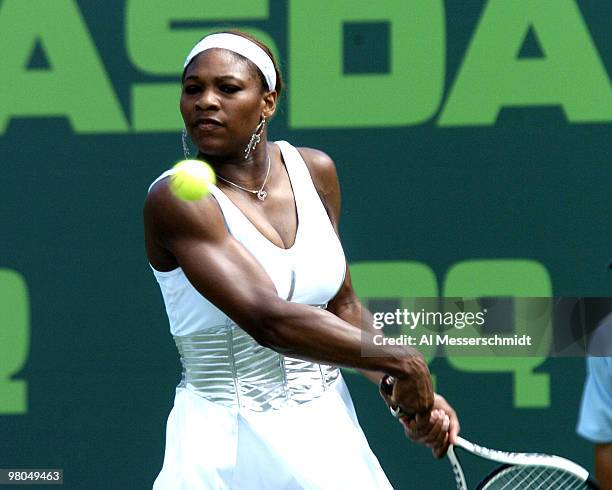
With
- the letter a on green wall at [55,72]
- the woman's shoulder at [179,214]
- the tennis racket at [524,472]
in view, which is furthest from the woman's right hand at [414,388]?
the letter a on green wall at [55,72]

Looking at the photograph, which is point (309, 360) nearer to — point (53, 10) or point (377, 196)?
point (377, 196)

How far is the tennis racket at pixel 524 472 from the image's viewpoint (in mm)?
2846

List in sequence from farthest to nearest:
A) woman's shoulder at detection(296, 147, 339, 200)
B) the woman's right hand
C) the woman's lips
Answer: woman's shoulder at detection(296, 147, 339, 200), the woman's lips, the woman's right hand

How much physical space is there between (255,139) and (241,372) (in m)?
0.54

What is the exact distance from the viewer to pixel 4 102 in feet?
14.5

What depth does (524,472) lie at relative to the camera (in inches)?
116

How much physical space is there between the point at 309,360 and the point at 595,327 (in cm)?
162

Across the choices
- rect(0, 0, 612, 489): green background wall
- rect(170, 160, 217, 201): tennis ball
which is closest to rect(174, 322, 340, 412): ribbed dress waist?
rect(170, 160, 217, 201): tennis ball

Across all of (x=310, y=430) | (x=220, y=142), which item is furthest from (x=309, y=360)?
(x=220, y=142)

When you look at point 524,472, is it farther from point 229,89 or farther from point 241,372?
point 229,89

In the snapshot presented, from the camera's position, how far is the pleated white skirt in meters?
2.88

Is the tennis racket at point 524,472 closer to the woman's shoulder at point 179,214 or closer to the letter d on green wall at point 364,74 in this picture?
the woman's shoulder at point 179,214

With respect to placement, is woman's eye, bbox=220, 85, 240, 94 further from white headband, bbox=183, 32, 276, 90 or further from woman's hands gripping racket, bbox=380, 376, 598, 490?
woman's hands gripping racket, bbox=380, 376, 598, 490

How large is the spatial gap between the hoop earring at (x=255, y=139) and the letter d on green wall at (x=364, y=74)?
1.27 metres
